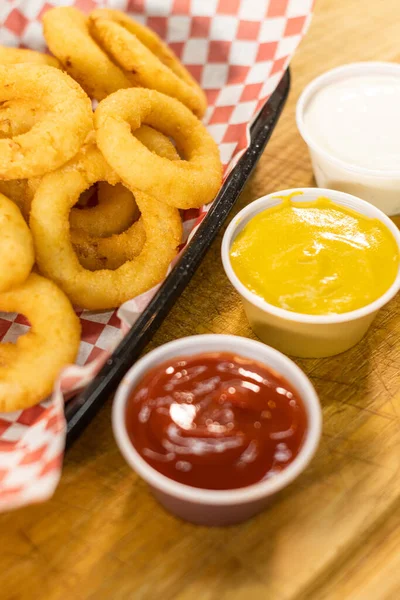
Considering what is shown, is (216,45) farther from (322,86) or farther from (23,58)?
(23,58)

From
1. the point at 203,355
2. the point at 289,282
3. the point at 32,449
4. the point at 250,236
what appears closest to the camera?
the point at 32,449

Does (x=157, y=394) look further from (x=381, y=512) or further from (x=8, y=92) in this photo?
(x=8, y=92)

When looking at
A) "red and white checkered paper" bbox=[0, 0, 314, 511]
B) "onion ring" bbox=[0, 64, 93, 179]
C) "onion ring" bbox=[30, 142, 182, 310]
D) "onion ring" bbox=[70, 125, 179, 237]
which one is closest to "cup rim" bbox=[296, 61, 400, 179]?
"red and white checkered paper" bbox=[0, 0, 314, 511]

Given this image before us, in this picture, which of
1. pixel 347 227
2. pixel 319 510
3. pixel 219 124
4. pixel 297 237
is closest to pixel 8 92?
pixel 219 124

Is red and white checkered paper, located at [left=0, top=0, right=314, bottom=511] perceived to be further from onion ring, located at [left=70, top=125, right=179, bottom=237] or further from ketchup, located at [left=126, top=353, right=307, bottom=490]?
ketchup, located at [left=126, top=353, right=307, bottom=490]

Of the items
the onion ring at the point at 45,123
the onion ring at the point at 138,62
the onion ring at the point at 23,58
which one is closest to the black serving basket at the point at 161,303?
the onion ring at the point at 138,62

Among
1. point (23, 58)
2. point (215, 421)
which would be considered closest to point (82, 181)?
point (23, 58)

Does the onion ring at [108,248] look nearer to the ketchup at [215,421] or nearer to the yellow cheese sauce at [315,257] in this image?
the yellow cheese sauce at [315,257]
